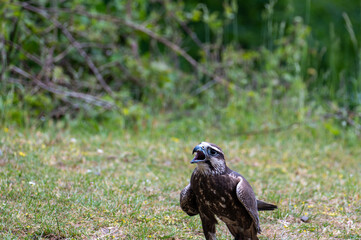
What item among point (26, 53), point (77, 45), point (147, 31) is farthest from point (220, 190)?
point (26, 53)

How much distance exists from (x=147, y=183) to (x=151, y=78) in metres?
3.73

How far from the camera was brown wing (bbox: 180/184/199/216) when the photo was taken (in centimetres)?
369

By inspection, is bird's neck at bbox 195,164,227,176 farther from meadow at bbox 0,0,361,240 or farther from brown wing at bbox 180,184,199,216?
meadow at bbox 0,0,361,240

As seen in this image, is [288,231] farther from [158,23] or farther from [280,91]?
[158,23]

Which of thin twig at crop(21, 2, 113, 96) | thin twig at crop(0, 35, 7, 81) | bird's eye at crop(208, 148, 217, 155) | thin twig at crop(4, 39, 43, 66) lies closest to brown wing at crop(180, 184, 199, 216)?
bird's eye at crop(208, 148, 217, 155)

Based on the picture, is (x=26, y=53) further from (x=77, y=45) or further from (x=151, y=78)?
(x=151, y=78)

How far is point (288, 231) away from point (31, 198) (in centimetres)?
233

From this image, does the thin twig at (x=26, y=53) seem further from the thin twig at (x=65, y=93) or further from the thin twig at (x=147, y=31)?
the thin twig at (x=147, y=31)

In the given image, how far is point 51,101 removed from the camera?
7.77 m

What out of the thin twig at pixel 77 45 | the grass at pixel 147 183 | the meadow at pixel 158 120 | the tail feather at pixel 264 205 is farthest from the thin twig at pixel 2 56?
the tail feather at pixel 264 205

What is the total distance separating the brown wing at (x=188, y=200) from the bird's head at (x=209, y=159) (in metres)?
0.31

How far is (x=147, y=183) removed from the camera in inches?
204

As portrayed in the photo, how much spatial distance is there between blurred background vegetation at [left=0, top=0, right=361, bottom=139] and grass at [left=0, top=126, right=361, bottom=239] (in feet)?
1.66

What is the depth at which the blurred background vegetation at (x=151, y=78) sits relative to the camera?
24.9ft
